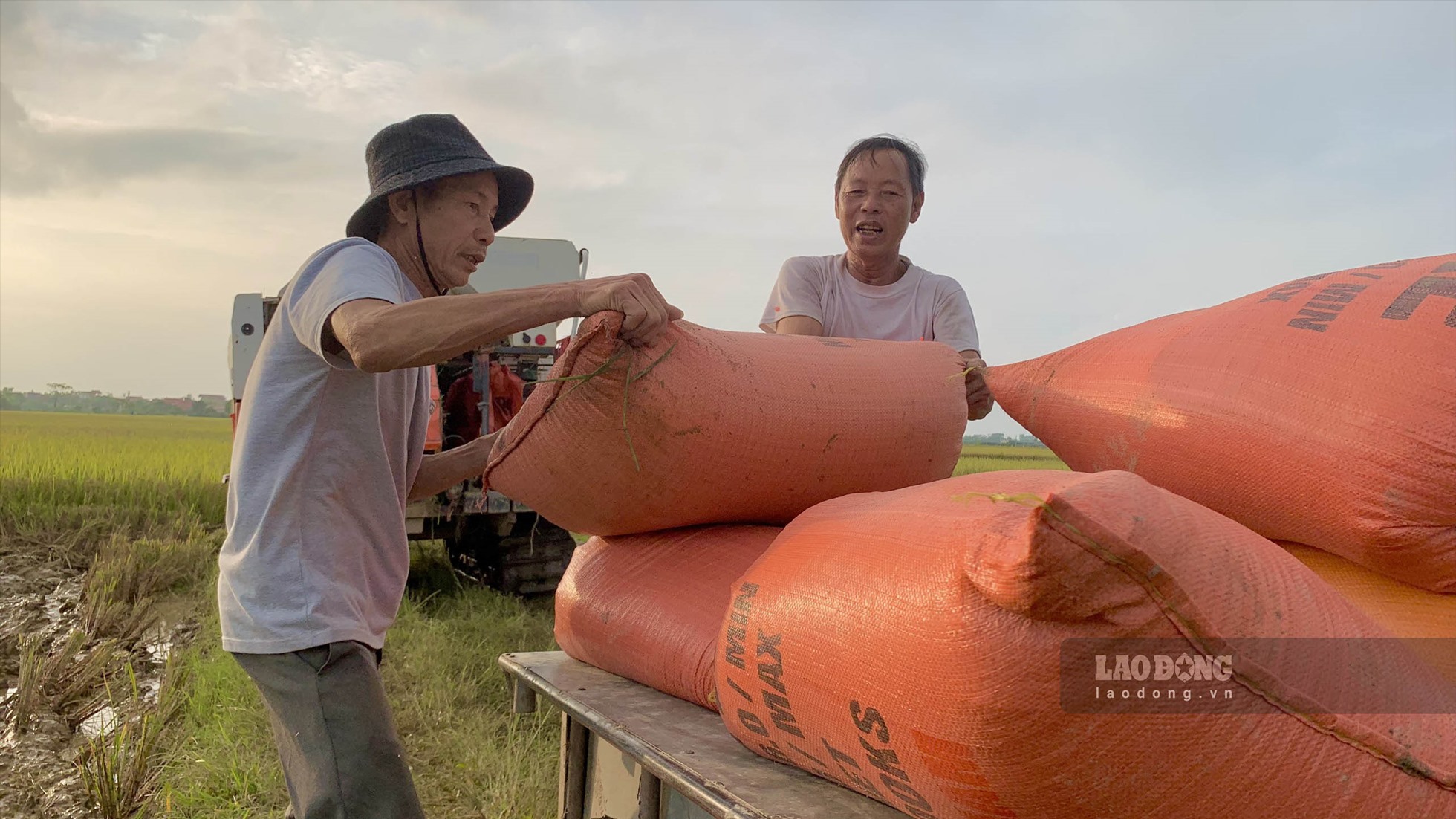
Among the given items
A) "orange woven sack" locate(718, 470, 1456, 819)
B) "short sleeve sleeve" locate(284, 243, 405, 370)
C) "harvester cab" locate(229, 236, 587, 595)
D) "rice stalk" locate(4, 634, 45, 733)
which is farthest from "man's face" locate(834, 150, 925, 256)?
"rice stalk" locate(4, 634, 45, 733)

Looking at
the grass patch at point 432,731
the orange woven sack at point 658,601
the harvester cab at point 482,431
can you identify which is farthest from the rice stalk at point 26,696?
the orange woven sack at point 658,601

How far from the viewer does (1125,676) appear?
2.79ft

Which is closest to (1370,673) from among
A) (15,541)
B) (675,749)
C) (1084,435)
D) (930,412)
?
(1084,435)

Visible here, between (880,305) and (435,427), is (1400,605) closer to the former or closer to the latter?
(880,305)

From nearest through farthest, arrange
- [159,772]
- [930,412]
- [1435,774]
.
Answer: [1435,774], [930,412], [159,772]

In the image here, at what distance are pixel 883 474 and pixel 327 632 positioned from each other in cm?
105

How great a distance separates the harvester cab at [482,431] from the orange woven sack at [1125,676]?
406cm

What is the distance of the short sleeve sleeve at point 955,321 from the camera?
2467 mm

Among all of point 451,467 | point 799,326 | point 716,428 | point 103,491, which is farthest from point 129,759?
point 103,491

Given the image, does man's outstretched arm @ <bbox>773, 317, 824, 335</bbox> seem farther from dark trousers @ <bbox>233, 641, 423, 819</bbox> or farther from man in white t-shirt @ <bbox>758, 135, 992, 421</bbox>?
dark trousers @ <bbox>233, 641, 423, 819</bbox>

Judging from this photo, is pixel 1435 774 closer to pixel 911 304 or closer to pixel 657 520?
pixel 657 520

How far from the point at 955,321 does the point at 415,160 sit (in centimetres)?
138

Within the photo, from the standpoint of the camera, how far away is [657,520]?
1790mm

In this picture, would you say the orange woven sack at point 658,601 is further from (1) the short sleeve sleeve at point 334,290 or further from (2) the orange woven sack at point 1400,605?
(2) the orange woven sack at point 1400,605
